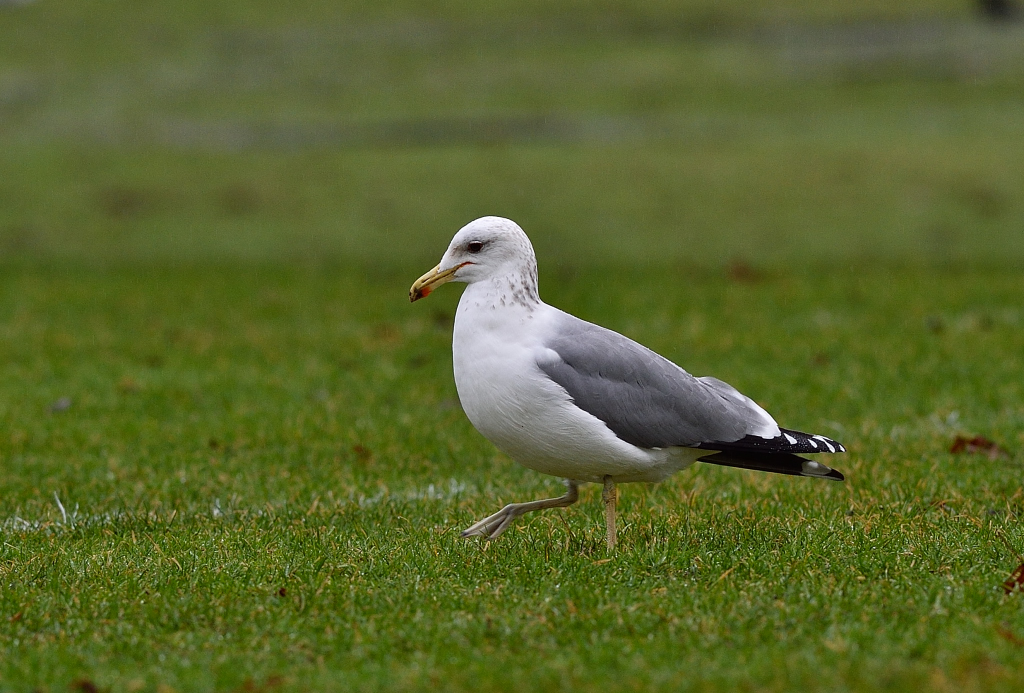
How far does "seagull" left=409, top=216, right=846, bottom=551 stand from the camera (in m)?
5.09

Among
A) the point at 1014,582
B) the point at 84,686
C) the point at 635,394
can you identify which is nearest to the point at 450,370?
the point at 635,394

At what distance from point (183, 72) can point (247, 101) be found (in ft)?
12.5

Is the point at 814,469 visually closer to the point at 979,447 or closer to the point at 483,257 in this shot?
the point at 483,257

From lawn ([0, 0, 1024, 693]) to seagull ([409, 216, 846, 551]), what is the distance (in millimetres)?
344

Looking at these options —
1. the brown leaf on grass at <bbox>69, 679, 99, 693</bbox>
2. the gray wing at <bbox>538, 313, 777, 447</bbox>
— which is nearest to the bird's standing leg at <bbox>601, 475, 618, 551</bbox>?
the gray wing at <bbox>538, 313, 777, 447</bbox>

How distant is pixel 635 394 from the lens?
5.27 metres

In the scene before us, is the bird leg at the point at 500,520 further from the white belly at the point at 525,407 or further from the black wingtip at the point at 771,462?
the black wingtip at the point at 771,462

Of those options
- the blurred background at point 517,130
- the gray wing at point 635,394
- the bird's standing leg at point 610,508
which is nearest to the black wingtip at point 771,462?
the gray wing at point 635,394

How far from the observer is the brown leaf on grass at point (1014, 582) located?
15.1 feet

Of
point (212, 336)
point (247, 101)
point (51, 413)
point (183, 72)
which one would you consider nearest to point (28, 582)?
point (51, 413)

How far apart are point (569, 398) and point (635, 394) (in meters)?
0.34

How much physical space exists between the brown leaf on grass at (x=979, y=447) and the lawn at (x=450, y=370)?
2.1 inches

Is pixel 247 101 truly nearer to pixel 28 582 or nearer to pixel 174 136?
pixel 174 136

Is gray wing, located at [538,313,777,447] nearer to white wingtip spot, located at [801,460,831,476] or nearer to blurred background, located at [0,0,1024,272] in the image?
white wingtip spot, located at [801,460,831,476]
